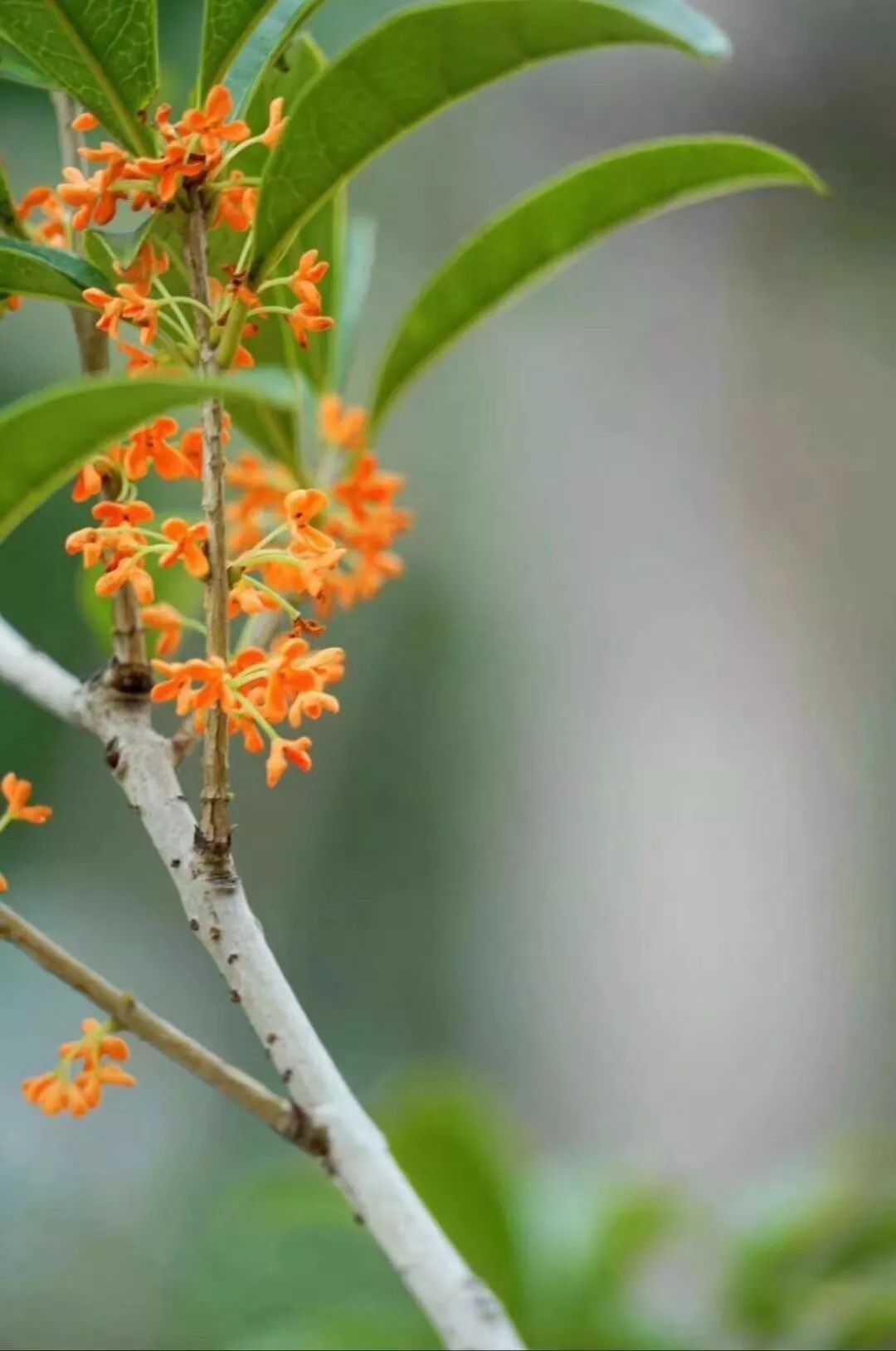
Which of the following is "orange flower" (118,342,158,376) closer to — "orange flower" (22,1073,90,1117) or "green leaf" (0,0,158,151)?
"green leaf" (0,0,158,151)

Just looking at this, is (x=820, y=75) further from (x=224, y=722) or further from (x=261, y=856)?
(x=224, y=722)

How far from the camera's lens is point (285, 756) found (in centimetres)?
33

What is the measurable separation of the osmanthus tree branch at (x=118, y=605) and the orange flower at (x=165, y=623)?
0.8 inches

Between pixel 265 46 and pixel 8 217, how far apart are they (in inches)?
3.7

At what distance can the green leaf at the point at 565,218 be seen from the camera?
15.5 inches

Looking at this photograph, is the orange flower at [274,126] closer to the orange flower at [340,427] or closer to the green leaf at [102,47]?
the green leaf at [102,47]

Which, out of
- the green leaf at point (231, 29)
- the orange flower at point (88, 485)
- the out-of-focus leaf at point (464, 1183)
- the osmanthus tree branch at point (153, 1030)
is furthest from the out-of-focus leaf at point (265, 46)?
the out-of-focus leaf at point (464, 1183)

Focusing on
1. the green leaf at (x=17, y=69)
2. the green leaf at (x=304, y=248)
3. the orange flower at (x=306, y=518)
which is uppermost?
the green leaf at (x=304, y=248)

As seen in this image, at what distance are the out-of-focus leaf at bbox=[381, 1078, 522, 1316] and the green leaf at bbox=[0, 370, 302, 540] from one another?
0.51 meters

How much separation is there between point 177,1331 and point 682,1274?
0.64 meters

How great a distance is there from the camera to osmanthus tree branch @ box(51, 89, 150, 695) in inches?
15.6

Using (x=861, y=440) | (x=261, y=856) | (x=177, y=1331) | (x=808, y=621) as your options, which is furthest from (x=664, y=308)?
(x=177, y=1331)

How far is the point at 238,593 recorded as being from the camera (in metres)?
0.34

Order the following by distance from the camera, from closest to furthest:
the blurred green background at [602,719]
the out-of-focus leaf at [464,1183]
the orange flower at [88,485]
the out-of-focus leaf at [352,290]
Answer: the orange flower at [88,485]
the out-of-focus leaf at [352,290]
the out-of-focus leaf at [464,1183]
the blurred green background at [602,719]
